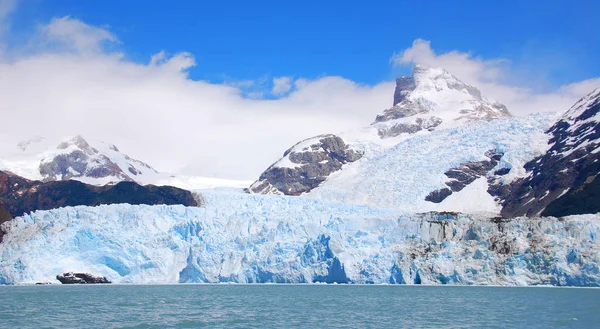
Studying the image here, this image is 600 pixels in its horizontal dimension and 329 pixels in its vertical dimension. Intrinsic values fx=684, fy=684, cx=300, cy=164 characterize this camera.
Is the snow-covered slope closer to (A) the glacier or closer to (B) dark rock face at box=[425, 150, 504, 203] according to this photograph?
(B) dark rock face at box=[425, 150, 504, 203]

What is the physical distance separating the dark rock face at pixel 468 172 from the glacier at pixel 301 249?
6967 centimetres

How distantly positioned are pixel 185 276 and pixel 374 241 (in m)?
21.0

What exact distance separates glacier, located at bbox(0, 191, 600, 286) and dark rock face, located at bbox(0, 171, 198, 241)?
204 ft

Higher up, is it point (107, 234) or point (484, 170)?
point (484, 170)

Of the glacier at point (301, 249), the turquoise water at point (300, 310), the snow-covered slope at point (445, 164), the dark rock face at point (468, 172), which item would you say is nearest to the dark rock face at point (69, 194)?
the snow-covered slope at point (445, 164)

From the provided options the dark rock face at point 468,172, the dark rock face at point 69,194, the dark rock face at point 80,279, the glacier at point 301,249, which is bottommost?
the dark rock face at point 80,279

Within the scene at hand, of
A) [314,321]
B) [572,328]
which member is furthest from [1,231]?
[572,328]

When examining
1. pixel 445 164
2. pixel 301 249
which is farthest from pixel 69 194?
pixel 301 249

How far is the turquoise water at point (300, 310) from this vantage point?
37406 millimetres

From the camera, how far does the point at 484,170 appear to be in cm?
15638

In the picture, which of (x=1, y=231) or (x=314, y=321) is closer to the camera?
(x=314, y=321)

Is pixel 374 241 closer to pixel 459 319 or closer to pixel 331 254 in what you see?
pixel 331 254

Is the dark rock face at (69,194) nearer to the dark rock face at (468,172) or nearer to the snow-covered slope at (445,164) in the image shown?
the snow-covered slope at (445,164)

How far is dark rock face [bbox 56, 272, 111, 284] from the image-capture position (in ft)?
243
